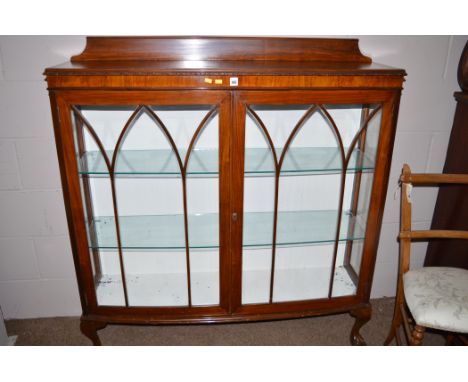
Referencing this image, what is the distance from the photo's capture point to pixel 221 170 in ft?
4.53

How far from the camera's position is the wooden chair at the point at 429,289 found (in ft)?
4.53

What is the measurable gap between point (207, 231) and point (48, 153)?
2.65 feet

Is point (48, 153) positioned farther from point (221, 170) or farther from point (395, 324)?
point (395, 324)

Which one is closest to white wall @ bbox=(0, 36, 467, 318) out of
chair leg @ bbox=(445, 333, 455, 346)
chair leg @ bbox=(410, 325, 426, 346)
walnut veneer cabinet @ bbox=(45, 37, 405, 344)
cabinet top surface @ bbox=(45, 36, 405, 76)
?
cabinet top surface @ bbox=(45, 36, 405, 76)

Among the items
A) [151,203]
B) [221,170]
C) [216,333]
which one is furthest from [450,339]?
[151,203]

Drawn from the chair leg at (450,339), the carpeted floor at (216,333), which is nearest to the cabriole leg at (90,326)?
the carpeted floor at (216,333)

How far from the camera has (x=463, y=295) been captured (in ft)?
4.74

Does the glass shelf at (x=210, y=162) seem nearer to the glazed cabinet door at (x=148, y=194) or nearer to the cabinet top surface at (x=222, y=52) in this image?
the glazed cabinet door at (x=148, y=194)

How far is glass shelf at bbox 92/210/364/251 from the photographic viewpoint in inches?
62.4

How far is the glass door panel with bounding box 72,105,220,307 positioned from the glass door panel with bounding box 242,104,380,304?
7.5 inches

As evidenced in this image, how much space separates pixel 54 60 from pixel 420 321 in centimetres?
178

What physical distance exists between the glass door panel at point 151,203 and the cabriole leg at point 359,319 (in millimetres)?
645

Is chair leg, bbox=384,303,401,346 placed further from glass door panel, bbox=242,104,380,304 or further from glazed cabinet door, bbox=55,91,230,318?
glazed cabinet door, bbox=55,91,230,318
